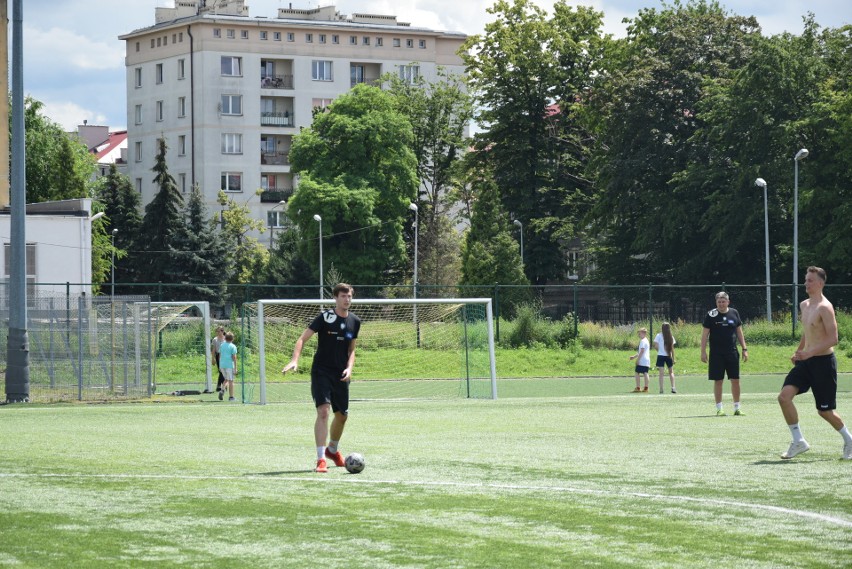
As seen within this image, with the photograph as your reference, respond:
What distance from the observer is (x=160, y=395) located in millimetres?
31766

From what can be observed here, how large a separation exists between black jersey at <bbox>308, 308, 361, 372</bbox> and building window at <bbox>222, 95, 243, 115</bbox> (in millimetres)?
94019

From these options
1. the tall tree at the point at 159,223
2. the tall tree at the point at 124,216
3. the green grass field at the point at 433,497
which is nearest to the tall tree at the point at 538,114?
the tall tree at the point at 159,223

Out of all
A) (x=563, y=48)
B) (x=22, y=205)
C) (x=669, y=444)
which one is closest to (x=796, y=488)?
(x=669, y=444)

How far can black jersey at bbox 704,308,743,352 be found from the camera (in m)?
21.1

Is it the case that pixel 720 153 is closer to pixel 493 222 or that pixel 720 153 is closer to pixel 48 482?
pixel 493 222

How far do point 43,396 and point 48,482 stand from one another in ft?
61.9

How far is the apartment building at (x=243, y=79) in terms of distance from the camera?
4087 inches

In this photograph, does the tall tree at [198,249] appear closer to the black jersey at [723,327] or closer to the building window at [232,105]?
the building window at [232,105]

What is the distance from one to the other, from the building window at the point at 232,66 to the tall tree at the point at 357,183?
98.4 ft

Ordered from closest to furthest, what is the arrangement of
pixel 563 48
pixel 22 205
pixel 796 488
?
pixel 796 488, pixel 22 205, pixel 563 48

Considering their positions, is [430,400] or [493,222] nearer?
[430,400]

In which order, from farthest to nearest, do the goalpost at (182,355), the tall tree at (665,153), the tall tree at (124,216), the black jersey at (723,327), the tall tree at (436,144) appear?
the tall tree at (124,216) < the tall tree at (436,144) < the tall tree at (665,153) < the goalpost at (182,355) < the black jersey at (723,327)

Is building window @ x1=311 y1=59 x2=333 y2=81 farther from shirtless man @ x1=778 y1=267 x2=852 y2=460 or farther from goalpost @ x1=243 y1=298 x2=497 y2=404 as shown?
shirtless man @ x1=778 y1=267 x2=852 y2=460

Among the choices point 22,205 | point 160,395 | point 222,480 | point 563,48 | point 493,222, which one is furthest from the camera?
point 563,48
